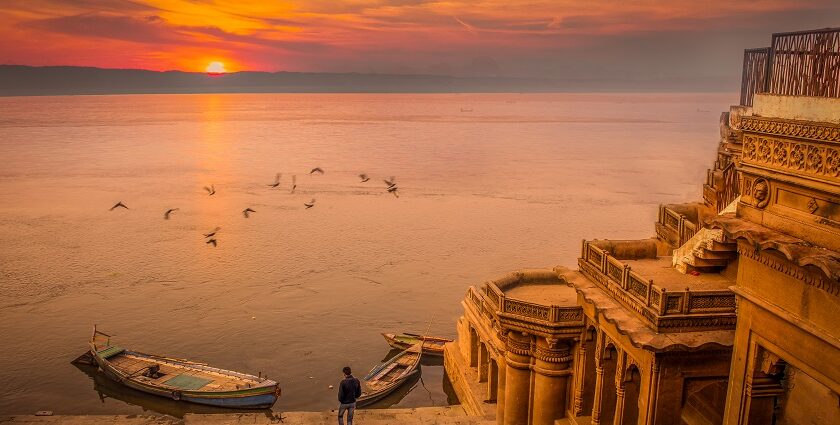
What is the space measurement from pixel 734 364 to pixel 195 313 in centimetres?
3682

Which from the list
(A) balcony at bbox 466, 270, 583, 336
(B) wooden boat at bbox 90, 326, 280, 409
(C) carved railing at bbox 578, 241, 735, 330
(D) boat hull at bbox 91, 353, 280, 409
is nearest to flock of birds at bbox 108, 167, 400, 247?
(B) wooden boat at bbox 90, 326, 280, 409

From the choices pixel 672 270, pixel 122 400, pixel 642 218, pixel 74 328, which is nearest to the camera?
pixel 672 270

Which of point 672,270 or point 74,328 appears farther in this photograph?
point 74,328

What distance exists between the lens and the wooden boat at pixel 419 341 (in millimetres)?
36125

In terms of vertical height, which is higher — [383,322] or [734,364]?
[734,364]

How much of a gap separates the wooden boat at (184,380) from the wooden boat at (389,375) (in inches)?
162

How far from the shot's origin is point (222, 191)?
90.6 m

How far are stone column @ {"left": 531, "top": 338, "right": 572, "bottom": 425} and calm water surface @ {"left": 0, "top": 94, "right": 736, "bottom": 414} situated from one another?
46.6 feet

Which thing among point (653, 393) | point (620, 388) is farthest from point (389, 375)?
point (653, 393)

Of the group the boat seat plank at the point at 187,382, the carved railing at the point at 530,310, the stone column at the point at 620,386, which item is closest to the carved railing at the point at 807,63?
the stone column at the point at 620,386

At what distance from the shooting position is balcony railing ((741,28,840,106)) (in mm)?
9617

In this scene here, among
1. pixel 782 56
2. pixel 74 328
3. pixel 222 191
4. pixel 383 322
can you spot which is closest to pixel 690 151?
pixel 222 191

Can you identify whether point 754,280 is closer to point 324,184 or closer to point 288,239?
point 288,239

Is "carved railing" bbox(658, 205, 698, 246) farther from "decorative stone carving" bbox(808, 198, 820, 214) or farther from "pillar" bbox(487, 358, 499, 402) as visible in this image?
"decorative stone carving" bbox(808, 198, 820, 214)
